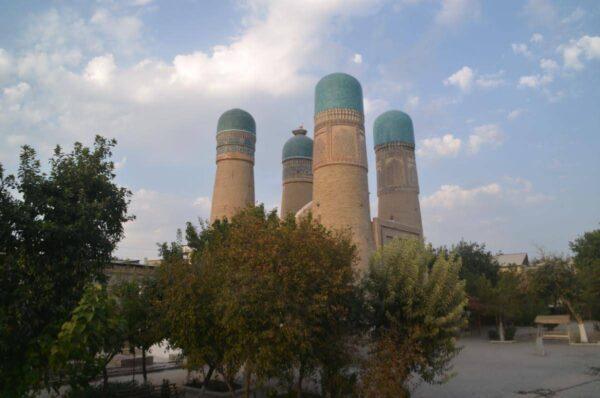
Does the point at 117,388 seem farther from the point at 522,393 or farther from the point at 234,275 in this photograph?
the point at 522,393

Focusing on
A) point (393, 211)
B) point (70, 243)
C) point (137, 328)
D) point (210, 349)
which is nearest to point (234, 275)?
point (210, 349)

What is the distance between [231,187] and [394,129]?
430 inches

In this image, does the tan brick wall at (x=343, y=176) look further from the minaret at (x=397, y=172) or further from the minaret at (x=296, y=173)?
the minaret at (x=296, y=173)

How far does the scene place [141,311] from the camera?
33.1 feet

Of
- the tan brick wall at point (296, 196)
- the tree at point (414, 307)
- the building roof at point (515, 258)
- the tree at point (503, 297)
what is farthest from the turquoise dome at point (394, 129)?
the building roof at point (515, 258)

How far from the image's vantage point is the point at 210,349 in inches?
310

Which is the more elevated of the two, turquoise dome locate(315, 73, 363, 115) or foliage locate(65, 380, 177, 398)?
turquoise dome locate(315, 73, 363, 115)

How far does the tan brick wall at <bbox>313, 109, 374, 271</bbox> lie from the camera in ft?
65.6

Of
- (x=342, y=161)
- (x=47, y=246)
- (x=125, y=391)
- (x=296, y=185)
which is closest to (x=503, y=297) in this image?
(x=342, y=161)

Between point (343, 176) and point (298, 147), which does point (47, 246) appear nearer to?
point (343, 176)

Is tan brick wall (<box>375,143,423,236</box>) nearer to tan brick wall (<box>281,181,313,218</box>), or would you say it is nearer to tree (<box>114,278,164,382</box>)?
tan brick wall (<box>281,181,313,218</box>)

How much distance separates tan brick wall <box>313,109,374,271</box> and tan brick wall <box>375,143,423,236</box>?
665cm

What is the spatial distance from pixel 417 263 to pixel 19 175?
6674 millimetres

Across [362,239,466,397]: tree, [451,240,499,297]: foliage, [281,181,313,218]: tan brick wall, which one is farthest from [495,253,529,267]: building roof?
[362,239,466,397]: tree
